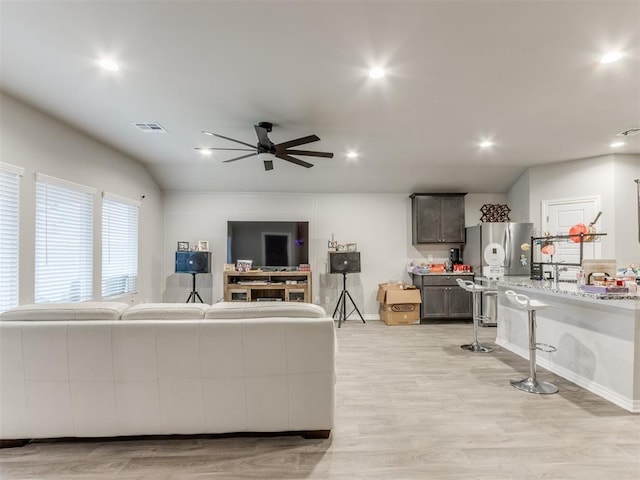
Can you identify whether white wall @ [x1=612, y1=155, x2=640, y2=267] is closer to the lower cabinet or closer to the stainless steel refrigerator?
the stainless steel refrigerator

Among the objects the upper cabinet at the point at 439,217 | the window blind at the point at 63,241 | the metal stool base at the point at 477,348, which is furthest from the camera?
the upper cabinet at the point at 439,217

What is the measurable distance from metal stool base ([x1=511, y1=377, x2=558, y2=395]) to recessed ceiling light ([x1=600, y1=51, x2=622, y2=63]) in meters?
2.75

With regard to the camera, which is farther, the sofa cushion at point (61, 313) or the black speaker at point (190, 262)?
the black speaker at point (190, 262)

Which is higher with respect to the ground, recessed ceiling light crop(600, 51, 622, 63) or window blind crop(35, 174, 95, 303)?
recessed ceiling light crop(600, 51, 622, 63)

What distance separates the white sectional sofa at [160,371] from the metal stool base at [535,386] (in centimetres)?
200

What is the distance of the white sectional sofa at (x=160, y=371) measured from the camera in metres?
2.02

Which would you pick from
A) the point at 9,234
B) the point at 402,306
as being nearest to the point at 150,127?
the point at 9,234

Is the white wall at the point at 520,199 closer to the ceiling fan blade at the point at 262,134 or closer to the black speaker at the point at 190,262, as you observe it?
the ceiling fan blade at the point at 262,134

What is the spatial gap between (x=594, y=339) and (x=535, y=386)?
0.70m

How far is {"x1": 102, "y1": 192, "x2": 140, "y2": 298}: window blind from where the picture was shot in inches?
180

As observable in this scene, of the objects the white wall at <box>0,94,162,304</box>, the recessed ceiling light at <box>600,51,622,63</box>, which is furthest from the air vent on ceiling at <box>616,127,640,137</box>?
the white wall at <box>0,94,162,304</box>

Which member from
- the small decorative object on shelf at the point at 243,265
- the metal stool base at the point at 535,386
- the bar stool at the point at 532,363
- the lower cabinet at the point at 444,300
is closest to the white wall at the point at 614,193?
the lower cabinet at the point at 444,300

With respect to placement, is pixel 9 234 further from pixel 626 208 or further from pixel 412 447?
pixel 626 208

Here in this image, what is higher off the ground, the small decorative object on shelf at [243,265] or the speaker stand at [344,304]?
the small decorative object on shelf at [243,265]
